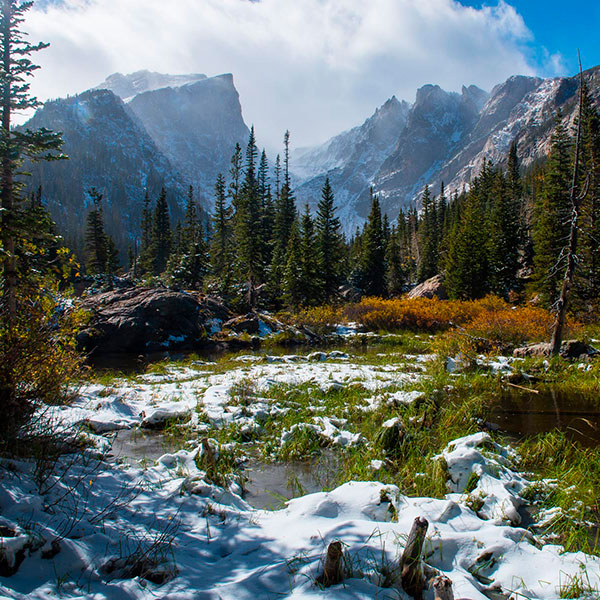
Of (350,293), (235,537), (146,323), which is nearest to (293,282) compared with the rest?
(350,293)

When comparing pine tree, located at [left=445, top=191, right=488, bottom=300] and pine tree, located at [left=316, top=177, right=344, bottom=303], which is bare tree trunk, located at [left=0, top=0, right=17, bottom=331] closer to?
pine tree, located at [left=316, top=177, right=344, bottom=303]

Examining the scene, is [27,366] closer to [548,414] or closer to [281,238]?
[548,414]

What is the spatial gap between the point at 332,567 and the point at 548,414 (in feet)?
27.6

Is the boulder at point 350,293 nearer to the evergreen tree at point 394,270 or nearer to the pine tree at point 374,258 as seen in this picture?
the pine tree at point 374,258

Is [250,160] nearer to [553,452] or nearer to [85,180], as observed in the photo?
[553,452]

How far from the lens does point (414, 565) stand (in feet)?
8.79

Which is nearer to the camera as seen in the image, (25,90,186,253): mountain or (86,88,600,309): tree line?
(86,88,600,309): tree line

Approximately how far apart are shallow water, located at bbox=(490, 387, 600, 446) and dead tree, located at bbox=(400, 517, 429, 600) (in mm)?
5747

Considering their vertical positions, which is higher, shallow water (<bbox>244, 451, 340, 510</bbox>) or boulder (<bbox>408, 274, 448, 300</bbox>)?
boulder (<bbox>408, 274, 448, 300</bbox>)

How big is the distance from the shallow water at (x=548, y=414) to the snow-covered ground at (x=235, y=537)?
3.26 meters

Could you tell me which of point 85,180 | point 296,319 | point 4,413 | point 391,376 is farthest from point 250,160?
point 85,180

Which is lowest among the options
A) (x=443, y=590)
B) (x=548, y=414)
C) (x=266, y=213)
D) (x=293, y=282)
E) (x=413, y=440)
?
(x=548, y=414)

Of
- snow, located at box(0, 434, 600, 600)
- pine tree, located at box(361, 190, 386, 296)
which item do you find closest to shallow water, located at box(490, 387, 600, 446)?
snow, located at box(0, 434, 600, 600)

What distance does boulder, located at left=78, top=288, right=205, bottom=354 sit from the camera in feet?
73.9
